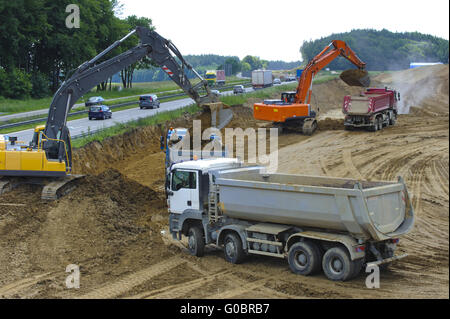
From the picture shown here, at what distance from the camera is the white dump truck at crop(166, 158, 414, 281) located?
12.7 meters

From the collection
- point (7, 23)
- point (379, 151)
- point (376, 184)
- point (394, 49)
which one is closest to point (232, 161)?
point (376, 184)

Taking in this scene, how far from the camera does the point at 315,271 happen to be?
1350 cm

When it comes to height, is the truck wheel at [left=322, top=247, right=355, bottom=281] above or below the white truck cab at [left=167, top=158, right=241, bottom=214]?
below

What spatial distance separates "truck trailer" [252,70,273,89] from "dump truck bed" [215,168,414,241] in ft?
239

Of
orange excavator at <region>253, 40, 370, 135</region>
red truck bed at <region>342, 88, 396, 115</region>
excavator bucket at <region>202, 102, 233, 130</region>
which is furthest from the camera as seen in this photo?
orange excavator at <region>253, 40, 370, 135</region>

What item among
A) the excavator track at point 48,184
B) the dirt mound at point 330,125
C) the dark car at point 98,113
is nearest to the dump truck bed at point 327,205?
the excavator track at point 48,184

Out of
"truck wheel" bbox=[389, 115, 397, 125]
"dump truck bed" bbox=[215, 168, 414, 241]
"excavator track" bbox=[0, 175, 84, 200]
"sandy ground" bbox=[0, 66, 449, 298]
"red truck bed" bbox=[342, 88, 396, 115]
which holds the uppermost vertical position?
"red truck bed" bbox=[342, 88, 396, 115]

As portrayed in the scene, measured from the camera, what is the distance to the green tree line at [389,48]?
80.1 metres

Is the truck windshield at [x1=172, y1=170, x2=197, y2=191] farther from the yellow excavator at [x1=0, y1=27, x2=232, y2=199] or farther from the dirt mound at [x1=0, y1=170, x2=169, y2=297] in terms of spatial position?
the yellow excavator at [x1=0, y1=27, x2=232, y2=199]

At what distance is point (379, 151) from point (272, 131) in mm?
9591

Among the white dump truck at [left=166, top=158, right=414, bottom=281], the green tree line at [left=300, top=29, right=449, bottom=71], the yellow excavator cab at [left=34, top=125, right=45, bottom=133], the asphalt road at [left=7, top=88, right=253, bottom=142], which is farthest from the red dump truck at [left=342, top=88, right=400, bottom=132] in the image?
the green tree line at [left=300, top=29, right=449, bottom=71]

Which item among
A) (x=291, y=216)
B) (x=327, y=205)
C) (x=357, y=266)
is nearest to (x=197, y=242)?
(x=291, y=216)

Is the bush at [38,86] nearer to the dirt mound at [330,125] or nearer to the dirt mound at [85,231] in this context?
the dirt mound at [330,125]

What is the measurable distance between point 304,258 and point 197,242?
3676mm
